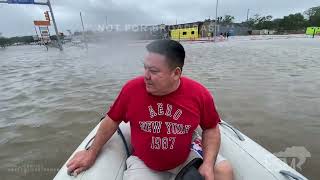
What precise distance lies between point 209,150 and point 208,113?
0.86ft

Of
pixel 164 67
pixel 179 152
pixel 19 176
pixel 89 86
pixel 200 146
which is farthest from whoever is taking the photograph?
pixel 89 86

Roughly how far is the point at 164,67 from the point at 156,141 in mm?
506

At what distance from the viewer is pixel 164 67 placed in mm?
1726

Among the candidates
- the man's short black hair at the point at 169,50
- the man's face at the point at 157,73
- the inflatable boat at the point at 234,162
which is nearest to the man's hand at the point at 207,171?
the inflatable boat at the point at 234,162

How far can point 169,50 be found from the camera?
1.72m

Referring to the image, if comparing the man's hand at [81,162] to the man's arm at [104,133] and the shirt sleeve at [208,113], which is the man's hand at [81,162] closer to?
the man's arm at [104,133]

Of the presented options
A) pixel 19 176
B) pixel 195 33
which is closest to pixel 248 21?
pixel 195 33

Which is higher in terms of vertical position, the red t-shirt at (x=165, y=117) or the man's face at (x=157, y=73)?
the man's face at (x=157, y=73)

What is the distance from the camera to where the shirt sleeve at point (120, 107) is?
1894mm

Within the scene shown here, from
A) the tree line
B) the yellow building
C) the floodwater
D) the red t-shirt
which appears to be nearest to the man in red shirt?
the red t-shirt

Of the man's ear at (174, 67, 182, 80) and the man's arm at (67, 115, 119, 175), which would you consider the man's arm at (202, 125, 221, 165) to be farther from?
the man's arm at (67, 115, 119, 175)

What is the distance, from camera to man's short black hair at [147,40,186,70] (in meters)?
1.71

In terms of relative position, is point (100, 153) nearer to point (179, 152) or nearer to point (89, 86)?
point (179, 152)

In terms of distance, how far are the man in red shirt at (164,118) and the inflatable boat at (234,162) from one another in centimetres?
9
